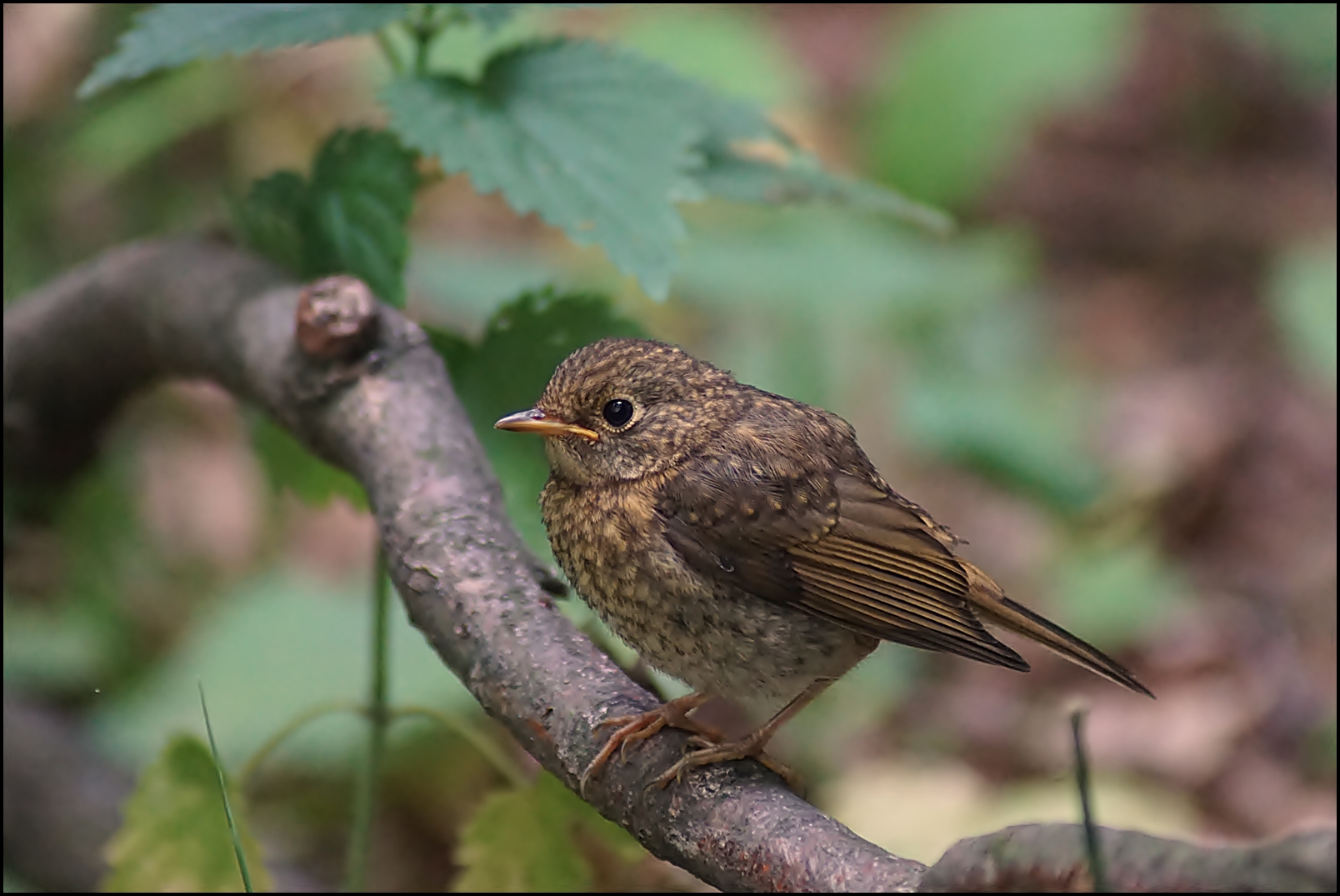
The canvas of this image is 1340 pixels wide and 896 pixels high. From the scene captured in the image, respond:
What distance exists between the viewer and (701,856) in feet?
6.44

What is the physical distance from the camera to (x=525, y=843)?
8.74 feet

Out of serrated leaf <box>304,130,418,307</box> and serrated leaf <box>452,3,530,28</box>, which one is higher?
serrated leaf <box>452,3,530,28</box>

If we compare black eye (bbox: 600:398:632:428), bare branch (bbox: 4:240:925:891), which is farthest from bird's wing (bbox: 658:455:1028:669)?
bare branch (bbox: 4:240:925:891)

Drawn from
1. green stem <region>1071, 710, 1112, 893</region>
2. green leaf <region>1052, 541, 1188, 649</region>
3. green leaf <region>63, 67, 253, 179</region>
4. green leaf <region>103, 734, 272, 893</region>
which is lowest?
green leaf <region>1052, 541, 1188, 649</region>

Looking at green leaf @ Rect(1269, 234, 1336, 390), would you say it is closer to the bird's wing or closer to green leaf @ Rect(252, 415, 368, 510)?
the bird's wing

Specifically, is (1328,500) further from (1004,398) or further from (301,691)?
(301,691)

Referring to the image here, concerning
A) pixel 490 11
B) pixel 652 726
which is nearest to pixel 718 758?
pixel 652 726

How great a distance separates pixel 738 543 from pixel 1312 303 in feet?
13.9

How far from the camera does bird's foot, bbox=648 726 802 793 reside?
2.09 m

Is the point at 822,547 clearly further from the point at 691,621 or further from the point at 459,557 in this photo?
the point at 459,557

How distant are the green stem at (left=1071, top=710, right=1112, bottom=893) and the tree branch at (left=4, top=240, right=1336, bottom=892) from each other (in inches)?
2.7

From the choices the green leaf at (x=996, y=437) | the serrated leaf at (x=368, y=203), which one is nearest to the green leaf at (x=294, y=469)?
the serrated leaf at (x=368, y=203)

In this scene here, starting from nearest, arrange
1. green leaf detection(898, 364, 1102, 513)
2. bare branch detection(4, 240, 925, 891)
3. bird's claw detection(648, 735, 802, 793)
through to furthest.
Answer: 1. bare branch detection(4, 240, 925, 891)
2. bird's claw detection(648, 735, 802, 793)
3. green leaf detection(898, 364, 1102, 513)

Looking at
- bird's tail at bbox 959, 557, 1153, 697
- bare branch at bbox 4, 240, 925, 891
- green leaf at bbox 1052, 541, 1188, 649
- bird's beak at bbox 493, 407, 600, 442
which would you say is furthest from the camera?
green leaf at bbox 1052, 541, 1188, 649
